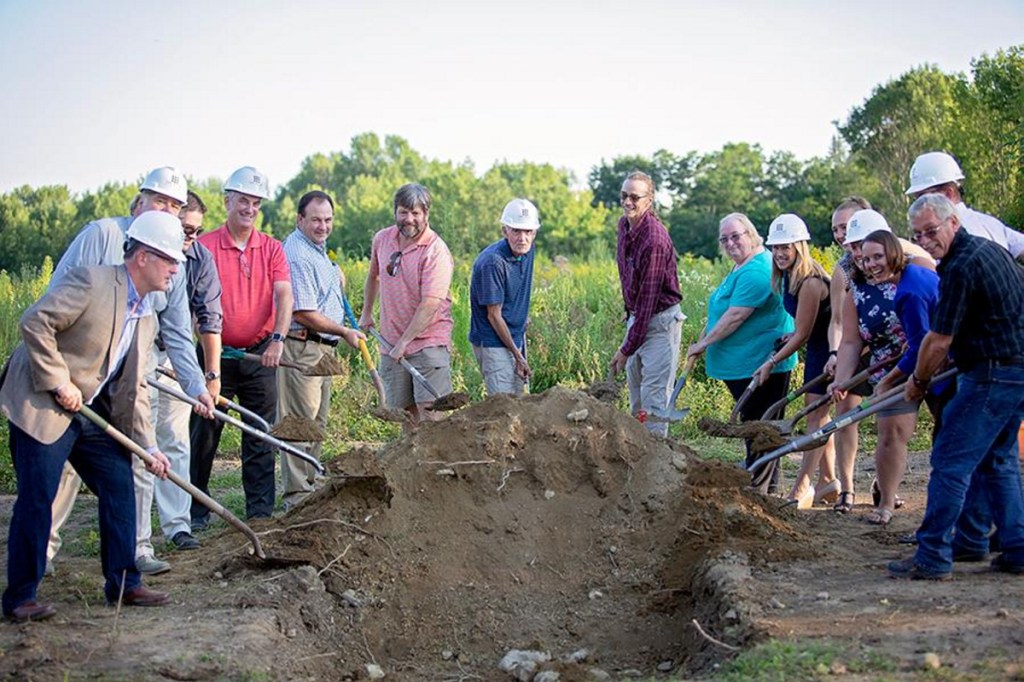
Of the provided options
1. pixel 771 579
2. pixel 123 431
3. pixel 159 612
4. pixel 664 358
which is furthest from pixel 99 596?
pixel 664 358

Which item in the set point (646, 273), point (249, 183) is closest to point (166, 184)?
point (249, 183)

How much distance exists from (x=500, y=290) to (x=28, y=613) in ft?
12.7

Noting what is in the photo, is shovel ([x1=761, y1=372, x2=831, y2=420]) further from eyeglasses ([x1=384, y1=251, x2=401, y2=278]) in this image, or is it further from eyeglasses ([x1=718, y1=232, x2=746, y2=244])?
eyeglasses ([x1=384, y1=251, x2=401, y2=278])

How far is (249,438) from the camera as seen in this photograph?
25.1ft

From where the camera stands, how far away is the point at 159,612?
5.57m

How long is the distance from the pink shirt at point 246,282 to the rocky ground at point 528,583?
3.94 ft

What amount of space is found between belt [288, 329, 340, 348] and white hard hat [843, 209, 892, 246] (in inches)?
138

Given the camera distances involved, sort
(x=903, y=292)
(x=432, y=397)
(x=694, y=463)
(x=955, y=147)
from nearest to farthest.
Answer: (x=903, y=292)
(x=694, y=463)
(x=432, y=397)
(x=955, y=147)

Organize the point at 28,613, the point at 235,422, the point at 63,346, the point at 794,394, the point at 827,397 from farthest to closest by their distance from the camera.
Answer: the point at 794,394 → the point at 827,397 → the point at 235,422 → the point at 28,613 → the point at 63,346

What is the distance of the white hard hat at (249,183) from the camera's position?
24.5ft

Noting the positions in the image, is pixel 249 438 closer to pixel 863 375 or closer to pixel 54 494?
pixel 54 494

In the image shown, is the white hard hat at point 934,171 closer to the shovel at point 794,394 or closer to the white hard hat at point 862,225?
the white hard hat at point 862,225

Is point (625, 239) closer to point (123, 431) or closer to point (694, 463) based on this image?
point (694, 463)

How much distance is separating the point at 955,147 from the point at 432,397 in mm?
19138
